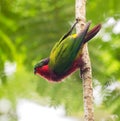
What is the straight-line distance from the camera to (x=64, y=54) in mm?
902

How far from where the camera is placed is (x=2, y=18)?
150 centimetres

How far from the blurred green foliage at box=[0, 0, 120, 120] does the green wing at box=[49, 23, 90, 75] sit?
508mm

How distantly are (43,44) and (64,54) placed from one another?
606 millimetres

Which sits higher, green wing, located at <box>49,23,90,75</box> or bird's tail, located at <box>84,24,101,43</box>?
bird's tail, located at <box>84,24,101,43</box>

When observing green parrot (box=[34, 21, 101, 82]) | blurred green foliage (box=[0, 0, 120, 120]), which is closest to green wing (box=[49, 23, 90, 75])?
green parrot (box=[34, 21, 101, 82])

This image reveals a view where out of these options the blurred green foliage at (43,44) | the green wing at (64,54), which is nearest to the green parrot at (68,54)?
the green wing at (64,54)

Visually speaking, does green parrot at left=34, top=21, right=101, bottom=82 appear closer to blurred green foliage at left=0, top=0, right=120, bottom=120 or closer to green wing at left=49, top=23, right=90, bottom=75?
green wing at left=49, top=23, right=90, bottom=75

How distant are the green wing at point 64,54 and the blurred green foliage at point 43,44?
0.51 m

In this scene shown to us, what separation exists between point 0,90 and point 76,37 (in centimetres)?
72

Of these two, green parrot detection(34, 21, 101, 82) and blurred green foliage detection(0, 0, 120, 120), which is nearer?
green parrot detection(34, 21, 101, 82)

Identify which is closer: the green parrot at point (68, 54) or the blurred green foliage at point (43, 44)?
the green parrot at point (68, 54)

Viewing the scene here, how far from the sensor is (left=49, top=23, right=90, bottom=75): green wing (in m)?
0.89

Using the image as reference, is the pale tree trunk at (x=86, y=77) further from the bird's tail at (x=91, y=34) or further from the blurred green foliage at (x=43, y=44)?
the blurred green foliage at (x=43, y=44)

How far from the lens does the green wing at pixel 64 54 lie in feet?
2.91
